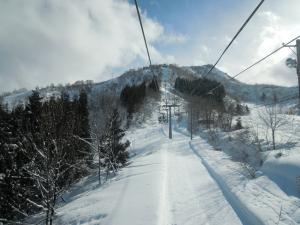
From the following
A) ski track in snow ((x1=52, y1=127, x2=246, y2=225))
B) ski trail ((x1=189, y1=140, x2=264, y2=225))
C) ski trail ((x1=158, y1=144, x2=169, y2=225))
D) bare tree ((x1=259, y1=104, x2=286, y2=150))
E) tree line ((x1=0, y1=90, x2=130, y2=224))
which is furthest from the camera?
bare tree ((x1=259, y1=104, x2=286, y2=150))

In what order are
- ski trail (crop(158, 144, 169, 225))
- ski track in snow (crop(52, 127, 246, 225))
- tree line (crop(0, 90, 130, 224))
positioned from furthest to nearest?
tree line (crop(0, 90, 130, 224)) < ski track in snow (crop(52, 127, 246, 225)) < ski trail (crop(158, 144, 169, 225))

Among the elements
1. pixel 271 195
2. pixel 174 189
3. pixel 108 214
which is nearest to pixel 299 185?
pixel 271 195

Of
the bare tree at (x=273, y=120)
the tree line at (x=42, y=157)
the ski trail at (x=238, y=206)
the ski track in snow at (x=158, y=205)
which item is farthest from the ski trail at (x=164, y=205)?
the bare tree at (x=273, y=120)

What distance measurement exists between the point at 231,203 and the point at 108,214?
4.61 metres

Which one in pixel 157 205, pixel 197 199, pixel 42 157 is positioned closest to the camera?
pixel 157 205

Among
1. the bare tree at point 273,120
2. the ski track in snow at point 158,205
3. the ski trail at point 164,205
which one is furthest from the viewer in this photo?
the bare tree at point 273,120

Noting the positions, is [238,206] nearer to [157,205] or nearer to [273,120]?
[157,205]

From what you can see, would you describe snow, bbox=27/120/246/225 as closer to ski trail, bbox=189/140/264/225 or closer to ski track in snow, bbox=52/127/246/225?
ski track in snow, bbox=52/127/246/225

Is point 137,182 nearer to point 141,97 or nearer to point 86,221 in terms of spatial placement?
point 86,221

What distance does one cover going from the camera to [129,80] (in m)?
191

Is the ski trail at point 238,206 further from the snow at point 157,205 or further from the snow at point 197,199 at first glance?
the snow at point 157,205

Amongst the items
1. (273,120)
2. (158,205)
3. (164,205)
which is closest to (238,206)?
(164,205)

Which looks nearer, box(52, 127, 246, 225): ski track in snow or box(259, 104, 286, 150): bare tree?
box(52, 127, 246, 225): ski track in snow

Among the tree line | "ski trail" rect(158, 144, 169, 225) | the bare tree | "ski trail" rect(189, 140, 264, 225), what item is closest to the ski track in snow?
"ski trail" rect(158, 144, 169, 225)
